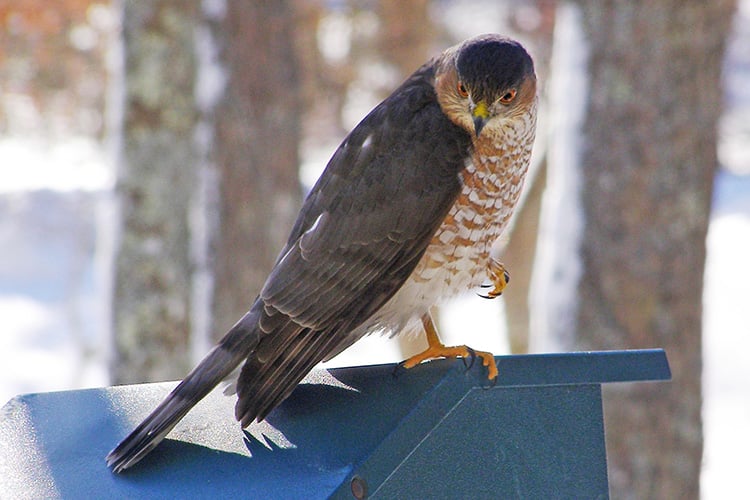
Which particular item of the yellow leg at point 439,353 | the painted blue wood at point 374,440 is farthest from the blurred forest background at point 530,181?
the painted blue wood at point 374,440

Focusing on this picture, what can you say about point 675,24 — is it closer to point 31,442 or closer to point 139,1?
point 139,1

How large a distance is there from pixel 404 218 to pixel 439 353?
367 millimetres

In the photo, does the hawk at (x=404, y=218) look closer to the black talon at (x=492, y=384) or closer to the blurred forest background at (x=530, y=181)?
the black talon at (x=492, y=384)

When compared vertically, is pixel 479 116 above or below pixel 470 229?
above

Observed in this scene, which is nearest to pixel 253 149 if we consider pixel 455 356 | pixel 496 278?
pixel 496 278

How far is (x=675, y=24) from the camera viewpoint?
16.6ft

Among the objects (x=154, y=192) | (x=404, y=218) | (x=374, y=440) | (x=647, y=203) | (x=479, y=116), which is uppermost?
(x=479, y=116)

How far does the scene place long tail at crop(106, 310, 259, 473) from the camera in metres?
2.66

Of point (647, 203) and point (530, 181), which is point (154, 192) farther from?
point (530, 181)

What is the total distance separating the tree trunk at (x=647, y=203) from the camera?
16.5 feet

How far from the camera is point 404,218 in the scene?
3.03 metres

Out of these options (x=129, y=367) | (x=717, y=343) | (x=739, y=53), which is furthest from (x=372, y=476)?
(x=739, y=53)

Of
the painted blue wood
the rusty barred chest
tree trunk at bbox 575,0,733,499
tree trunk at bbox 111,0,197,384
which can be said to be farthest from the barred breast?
tree trunk at bbox 111,0,197,384

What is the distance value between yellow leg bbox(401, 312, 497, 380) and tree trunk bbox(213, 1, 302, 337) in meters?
3.23
